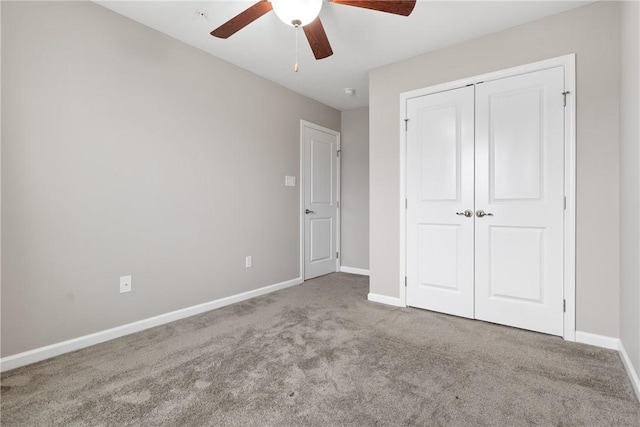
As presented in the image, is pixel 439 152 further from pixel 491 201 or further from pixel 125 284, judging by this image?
pixel 125 284

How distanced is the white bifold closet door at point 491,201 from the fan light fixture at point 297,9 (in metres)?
1.56

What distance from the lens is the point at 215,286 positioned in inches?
121

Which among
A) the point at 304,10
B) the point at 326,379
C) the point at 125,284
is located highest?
the point at 304,10

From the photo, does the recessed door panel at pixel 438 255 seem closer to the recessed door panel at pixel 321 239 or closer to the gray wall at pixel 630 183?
the gray wall at pixel 630 183

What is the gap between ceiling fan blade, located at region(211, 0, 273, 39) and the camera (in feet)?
6.22

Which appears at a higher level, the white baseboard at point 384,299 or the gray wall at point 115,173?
the gray wall at point 115,173

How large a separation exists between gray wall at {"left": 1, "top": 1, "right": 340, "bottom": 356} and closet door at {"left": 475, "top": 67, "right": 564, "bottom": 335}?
2.29 m

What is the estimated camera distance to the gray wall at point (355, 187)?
183 inches

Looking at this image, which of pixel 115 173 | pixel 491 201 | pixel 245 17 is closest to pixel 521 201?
pixel 491 201

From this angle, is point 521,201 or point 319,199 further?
point 319,199

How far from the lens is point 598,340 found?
218cm

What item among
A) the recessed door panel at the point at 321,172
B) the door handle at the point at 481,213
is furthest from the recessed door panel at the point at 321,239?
the door handle at the point at 481,213

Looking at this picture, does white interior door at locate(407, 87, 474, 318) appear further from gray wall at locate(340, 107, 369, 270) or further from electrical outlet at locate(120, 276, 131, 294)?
electrical outlet at locate(120, 276, 131, 294)

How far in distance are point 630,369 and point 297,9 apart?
281 cm
